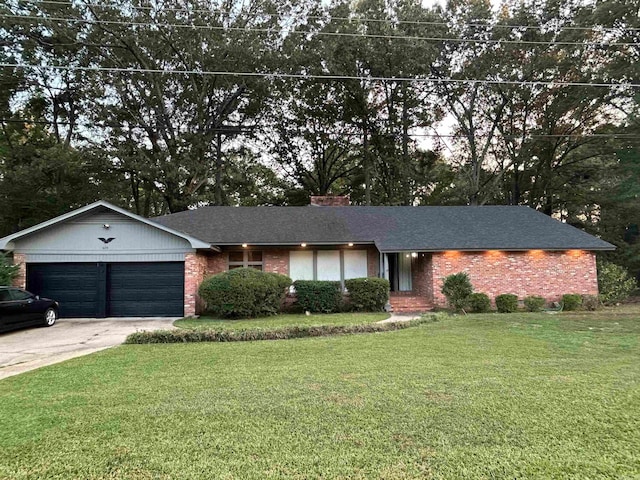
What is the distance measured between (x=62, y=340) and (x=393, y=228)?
1204cm

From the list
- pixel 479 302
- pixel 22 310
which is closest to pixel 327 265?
pixel 479 302

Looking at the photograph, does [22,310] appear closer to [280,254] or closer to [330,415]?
[280,254]

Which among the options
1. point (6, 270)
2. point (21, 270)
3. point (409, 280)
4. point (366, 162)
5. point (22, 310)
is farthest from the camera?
point (366, 162)

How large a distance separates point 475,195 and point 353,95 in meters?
11.2

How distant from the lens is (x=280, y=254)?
15.0 meters

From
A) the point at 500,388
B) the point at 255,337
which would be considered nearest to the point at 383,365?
the point at 500,388

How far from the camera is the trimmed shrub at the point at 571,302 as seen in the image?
13047 millimetres

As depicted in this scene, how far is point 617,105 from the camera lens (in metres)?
21.6

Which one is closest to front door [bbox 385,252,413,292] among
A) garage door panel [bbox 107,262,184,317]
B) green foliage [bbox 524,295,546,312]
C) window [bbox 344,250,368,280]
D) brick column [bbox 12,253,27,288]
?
window [bbox 344,250,368,280]

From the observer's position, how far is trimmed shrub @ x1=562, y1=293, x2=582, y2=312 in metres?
13.0

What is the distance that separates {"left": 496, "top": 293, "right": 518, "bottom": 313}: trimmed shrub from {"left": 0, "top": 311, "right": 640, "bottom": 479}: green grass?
631cm

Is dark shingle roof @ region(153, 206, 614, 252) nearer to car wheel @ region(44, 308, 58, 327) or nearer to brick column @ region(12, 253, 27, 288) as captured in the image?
brick column @ region(12, 253, 27, 288)

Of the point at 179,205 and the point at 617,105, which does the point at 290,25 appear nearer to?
the point at 179,205

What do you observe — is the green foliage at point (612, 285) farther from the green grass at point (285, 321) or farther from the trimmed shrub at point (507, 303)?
the green grass at point (285, 321)
